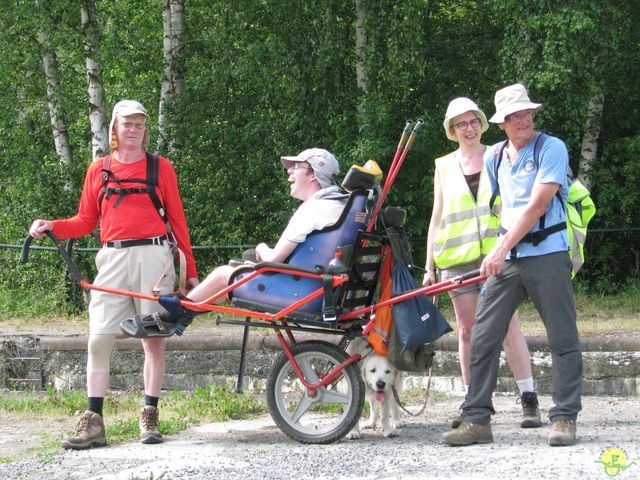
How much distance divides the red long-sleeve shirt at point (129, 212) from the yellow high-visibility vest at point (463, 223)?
163 centimetres

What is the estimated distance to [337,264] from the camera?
6609 millimetres

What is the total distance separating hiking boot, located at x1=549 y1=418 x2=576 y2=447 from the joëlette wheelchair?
3.10ft

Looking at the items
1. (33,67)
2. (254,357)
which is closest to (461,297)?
(254,357)

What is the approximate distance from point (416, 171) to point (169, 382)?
6817 mm

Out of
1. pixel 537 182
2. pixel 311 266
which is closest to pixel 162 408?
pixel 311 266

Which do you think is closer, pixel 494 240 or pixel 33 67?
pixel 494 240

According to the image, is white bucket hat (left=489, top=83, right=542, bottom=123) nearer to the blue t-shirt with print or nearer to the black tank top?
the blue t-shirt with print

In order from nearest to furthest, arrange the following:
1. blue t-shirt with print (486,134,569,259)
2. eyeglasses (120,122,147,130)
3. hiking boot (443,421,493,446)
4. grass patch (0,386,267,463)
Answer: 1. blue t-shirt with print (486,134,569,259)
2. hiking boot (443,421,493,446)
3. eyeglasses (120,122,147,130)
4. grass patch (0,386,267,463)

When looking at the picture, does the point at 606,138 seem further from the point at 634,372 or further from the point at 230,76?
the point at 634,372

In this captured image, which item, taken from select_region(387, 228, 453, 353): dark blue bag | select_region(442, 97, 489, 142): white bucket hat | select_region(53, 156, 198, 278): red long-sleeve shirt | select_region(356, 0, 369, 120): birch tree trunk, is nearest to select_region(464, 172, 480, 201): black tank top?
select_region(442, 97, 489, 142): white bucket hat

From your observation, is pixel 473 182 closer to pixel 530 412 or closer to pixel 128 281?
pixel 530 412

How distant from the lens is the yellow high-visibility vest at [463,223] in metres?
6.98

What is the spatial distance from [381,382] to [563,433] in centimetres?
122

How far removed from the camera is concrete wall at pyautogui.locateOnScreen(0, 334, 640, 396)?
8855 millimetres
